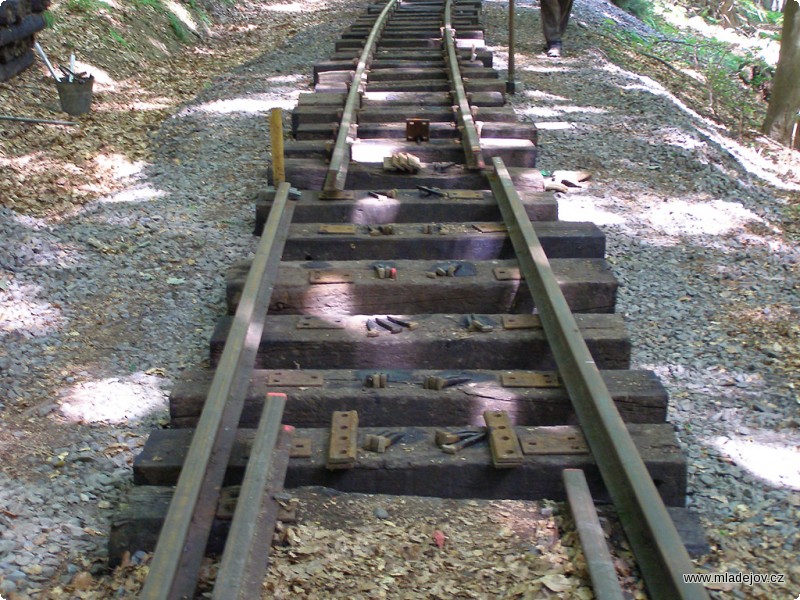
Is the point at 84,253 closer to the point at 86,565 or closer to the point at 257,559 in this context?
the point at 86,565

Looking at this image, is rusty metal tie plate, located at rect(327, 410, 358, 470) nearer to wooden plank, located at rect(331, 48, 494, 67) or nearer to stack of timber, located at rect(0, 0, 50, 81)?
wooden plank, located at rect(331, 48, 494, 67)

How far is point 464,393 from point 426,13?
890cm

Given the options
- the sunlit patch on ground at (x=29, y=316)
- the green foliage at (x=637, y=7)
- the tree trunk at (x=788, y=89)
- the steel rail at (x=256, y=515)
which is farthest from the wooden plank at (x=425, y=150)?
the green foliage at (x=637, y=7)

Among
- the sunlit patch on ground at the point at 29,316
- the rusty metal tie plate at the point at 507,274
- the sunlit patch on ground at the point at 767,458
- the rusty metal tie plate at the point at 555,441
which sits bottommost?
the sunlit patch on ground at the point at 767,458

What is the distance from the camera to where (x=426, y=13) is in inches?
437

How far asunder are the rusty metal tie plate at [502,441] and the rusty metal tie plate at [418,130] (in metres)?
3.29

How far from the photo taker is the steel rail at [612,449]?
2387 millimetres

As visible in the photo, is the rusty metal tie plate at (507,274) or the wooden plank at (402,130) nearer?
the rusty metal tie plate at (507,274)

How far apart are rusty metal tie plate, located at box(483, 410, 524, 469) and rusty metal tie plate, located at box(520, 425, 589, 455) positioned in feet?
0.15

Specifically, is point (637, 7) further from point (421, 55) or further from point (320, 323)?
point (320, 323)

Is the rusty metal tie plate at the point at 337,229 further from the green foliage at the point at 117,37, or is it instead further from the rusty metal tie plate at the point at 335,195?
the green foliage at the point at 117,37

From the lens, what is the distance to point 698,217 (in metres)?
5.77

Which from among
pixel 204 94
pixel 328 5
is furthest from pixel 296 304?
pixel 328 5

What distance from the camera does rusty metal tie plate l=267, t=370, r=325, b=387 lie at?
330 cm
